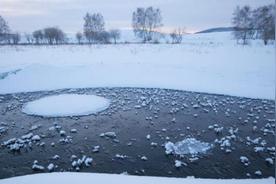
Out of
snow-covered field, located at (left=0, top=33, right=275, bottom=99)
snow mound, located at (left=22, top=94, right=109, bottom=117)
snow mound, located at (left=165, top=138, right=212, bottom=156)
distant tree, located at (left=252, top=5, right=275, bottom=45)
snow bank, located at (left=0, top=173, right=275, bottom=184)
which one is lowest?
snow mound, located at (left=165, top=138, right=212, bottom=156)

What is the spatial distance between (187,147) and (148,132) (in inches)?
64.0

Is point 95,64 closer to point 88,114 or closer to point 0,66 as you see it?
point 0,66

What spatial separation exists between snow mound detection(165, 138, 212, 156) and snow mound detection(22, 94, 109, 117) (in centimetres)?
452

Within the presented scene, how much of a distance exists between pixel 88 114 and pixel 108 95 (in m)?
3.08

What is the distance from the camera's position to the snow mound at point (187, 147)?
6367mm

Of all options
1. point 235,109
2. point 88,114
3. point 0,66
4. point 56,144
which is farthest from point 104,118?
point 0,66

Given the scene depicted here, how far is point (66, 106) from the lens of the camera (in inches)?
409

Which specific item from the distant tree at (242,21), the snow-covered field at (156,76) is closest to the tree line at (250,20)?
the distant tree at (242,21)

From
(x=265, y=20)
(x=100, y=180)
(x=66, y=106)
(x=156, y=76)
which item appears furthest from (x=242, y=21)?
(x=100, y=180)

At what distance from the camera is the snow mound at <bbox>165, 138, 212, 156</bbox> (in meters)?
6.37

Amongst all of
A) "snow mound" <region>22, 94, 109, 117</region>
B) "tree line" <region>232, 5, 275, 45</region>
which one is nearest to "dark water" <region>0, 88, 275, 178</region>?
"snow mound" <region>22, 94, 109, 117</region>

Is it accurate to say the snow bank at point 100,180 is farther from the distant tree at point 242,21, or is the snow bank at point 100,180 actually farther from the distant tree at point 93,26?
the distant tree at point 93,26

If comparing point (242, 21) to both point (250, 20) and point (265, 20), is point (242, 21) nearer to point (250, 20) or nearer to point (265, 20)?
point (250, 20)

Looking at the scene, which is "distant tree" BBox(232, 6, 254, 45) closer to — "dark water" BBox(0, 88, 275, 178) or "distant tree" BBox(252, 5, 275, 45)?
"distant tree" BBox(252, 5, 275, 45)
